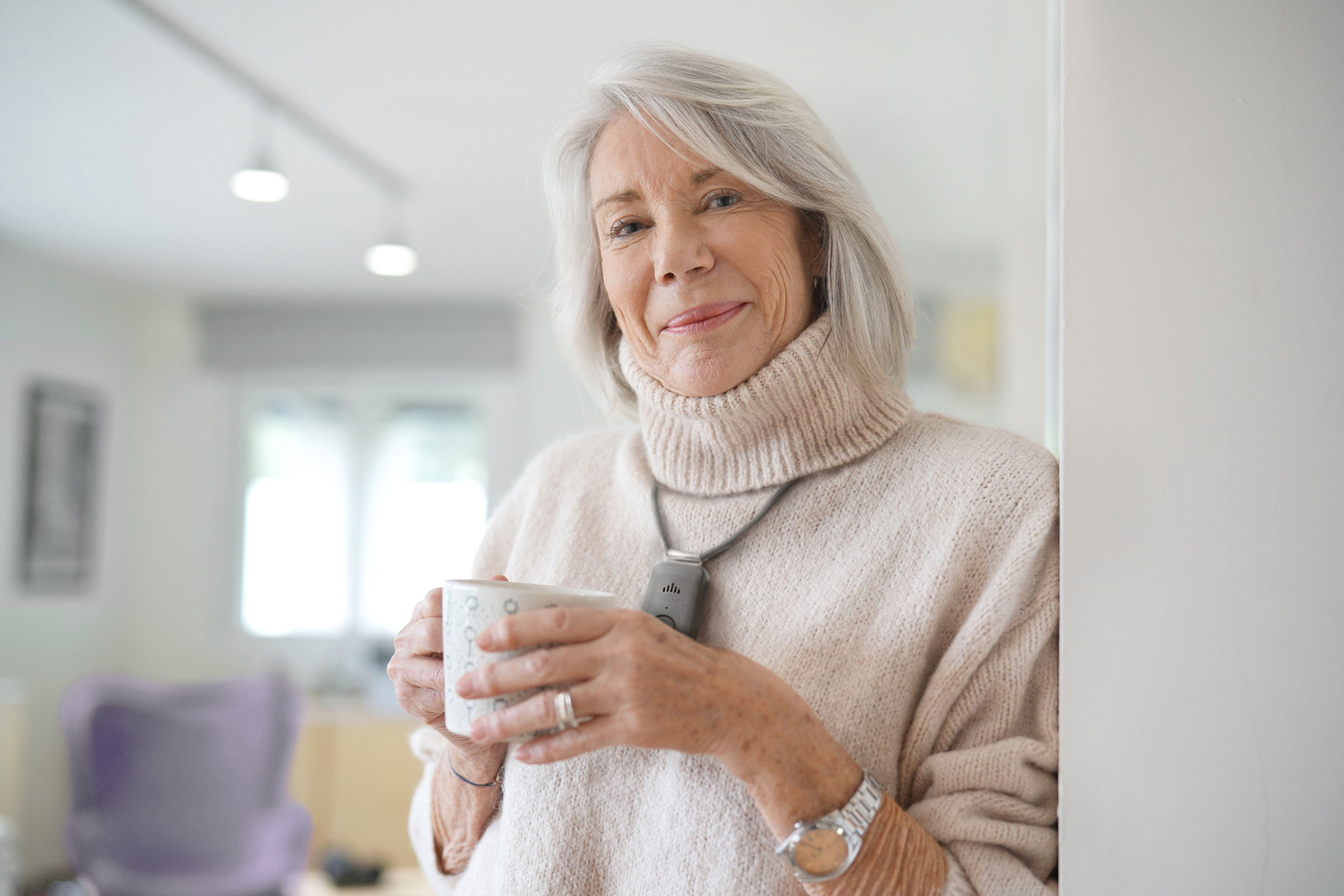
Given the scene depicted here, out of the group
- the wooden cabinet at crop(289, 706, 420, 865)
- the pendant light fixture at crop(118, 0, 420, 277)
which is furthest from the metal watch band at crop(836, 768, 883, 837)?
the wooden cabinet at crop(289, 706, 420, 865)

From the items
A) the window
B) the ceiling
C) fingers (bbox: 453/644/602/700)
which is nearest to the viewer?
fingers (bbox: 453/644/602/700)

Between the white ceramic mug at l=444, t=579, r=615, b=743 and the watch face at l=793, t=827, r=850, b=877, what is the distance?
15 centimetres

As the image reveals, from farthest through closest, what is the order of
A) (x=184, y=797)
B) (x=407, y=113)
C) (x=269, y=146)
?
(x=184, y=797), (x=269, y=146), (x=407, y=113)

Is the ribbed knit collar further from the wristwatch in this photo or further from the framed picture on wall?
the framed picture on wall

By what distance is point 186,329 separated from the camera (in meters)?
4.58

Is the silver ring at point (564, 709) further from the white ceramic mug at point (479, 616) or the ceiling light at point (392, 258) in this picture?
the ceiling light at point (392, 258)

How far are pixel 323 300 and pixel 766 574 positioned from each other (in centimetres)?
426

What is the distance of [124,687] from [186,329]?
5.72ft

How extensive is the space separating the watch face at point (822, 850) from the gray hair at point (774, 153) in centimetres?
30

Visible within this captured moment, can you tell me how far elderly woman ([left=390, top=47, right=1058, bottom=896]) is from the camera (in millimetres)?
491

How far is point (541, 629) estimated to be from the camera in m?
0.43

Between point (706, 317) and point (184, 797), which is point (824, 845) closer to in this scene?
point (706, 317)

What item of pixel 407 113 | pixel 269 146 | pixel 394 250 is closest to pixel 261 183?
pixel 269 146

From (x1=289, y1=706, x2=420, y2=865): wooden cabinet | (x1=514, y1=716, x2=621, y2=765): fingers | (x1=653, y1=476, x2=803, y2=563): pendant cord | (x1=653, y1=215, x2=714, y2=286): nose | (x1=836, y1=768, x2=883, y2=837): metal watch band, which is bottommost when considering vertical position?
(x1=289, y1=706, x2=420, y2=865): wooden cabinet
